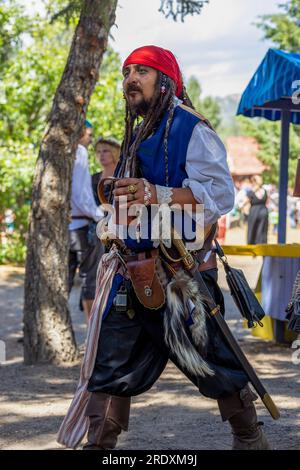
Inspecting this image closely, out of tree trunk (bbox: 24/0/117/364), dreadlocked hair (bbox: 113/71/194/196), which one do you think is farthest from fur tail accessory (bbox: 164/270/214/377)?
tree trunk (bbox: 24/0/117/364)

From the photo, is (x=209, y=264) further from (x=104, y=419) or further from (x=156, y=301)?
(x=104, y=419)

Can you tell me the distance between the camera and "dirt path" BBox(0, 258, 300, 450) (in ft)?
15.5

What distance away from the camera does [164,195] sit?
149 inches

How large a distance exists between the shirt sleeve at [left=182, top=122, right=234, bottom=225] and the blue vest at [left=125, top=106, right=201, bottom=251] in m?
0.03

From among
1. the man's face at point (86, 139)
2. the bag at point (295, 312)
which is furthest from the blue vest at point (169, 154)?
the man's face at point (86, 139)

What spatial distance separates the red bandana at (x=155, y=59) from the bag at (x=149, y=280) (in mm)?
789

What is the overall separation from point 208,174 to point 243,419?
1.06m

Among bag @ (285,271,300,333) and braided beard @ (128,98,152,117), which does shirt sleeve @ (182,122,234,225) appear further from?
bag @ (285,271,300,333)

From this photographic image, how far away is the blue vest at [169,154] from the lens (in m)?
3.84

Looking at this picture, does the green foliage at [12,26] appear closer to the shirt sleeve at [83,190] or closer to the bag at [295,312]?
the shirt sleeve at [83,190]

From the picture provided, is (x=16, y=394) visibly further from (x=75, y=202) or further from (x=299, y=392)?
(x=75, y=202)

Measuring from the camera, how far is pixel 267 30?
3194 centimetres

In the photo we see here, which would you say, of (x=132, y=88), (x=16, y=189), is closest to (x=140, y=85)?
(x=132, y=88)
